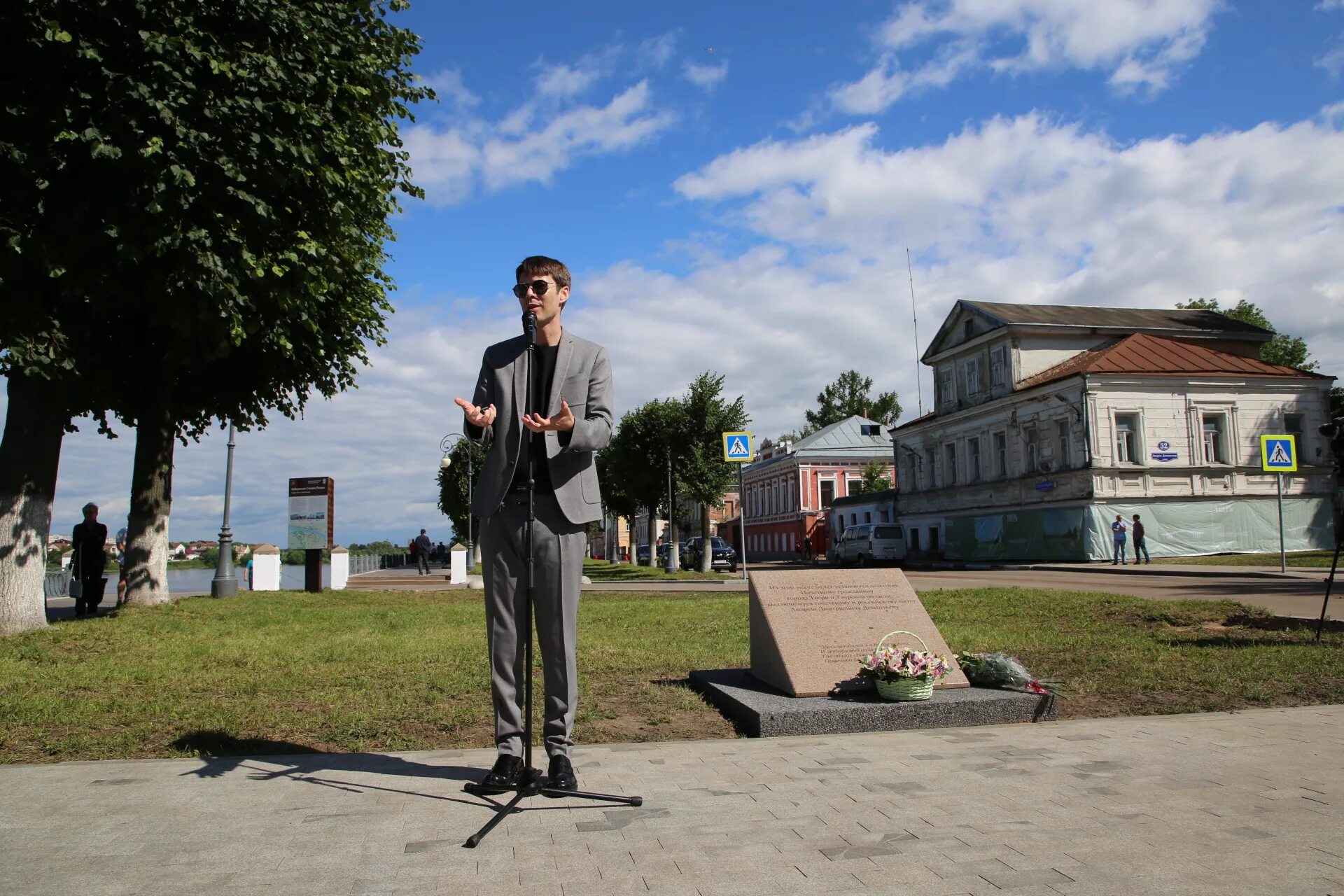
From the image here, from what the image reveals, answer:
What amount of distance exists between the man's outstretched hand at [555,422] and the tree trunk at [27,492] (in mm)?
9319

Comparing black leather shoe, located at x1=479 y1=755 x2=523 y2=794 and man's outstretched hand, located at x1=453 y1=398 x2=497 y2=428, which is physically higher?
man's outstretched hand, located at x1=453 y1=398 x2=497 y2=428

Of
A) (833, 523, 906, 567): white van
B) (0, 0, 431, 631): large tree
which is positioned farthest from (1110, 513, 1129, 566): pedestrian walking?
(0, 0, 431, 631): large tree

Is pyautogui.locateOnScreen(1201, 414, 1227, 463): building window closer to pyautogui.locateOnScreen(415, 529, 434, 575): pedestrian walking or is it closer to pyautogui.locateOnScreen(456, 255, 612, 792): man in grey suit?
pyautogui.locateOnScreen(415, 529, 434, 575): pedestrian walking

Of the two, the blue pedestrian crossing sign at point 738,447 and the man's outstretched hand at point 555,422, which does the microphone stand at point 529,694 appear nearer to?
the man's outstretched hand at point 555,422

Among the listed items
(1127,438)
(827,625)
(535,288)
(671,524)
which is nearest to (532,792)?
(535,288)

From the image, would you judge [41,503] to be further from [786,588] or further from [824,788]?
[824,788]

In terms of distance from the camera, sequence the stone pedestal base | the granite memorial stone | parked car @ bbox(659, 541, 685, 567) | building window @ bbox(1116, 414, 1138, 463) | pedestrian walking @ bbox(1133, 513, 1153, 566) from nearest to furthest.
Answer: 1. the stone pedestal base
2. the granite memorial stone
3. pedestrian walking @ bbox(1133, 513, 1153, 566)
4. building window @ bbox(1116, 414, 1138, 463)
5. parked car @ bbox(659, 541, 685, 567)

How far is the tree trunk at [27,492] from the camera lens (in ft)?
35.1

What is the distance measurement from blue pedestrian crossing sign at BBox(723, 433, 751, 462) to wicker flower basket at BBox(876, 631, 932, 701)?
17.3 m

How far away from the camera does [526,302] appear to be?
14.8 ft

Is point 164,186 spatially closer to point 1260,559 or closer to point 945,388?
point 1260,559

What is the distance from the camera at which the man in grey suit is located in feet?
14.2

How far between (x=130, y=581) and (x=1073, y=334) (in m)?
43.8

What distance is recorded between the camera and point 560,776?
422 centimetres
